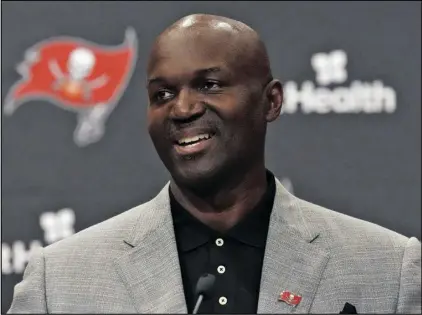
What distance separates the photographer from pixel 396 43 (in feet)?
8.01

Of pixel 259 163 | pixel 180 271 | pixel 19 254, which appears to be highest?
pixel 259 163

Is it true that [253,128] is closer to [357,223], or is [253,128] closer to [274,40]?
[357,223]

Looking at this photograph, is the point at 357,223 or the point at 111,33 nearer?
the point at 357,223

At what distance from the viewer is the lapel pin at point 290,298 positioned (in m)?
1.56

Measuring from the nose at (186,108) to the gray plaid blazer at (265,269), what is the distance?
0.20 m

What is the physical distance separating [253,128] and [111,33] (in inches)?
34.8

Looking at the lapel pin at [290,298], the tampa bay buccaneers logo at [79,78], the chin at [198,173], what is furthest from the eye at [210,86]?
the tampa bay buccaneers logo at [79,78]

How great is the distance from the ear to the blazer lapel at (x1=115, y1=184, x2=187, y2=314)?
8.3 inches

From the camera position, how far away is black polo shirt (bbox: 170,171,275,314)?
158 centimetres

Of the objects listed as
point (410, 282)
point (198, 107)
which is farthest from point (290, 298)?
point (198, 107)

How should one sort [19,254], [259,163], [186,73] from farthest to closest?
[19,254], [259,163], [186,73]

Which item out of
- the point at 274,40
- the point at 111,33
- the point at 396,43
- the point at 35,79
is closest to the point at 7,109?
the point at 35,79

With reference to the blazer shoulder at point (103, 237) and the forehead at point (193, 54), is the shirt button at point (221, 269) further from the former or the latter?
the forehead at point (193, 54)

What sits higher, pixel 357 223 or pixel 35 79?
pixel 35 79
